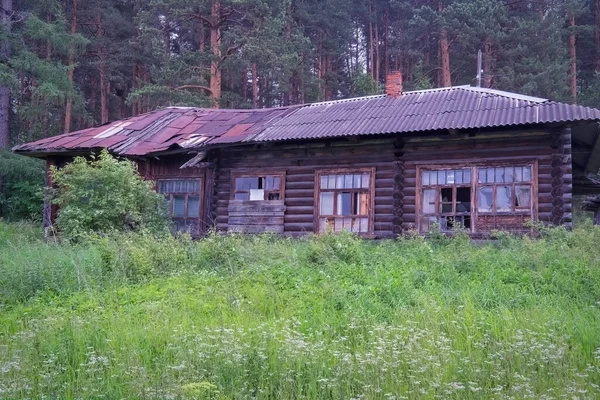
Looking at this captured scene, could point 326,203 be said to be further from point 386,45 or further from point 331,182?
point 386,45

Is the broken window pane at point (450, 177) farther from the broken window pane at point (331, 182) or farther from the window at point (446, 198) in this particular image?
the broken window pane at point (331, 182)

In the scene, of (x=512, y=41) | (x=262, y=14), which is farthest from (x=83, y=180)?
(x=512, y=41)

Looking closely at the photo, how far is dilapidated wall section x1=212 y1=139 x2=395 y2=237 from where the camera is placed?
14.4 meters

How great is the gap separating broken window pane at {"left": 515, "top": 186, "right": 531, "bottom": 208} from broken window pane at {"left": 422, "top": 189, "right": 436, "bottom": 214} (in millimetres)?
1815

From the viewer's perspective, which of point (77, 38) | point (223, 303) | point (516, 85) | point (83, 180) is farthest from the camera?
point (516, 85)

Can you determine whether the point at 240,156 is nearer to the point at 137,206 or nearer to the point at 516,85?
the point at 137,206

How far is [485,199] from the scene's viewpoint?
43.6 feet

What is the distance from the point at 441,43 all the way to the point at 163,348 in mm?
27183

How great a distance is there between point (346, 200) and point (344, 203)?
0.09 m

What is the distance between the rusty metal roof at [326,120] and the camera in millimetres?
13102

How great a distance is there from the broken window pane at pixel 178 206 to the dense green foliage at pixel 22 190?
9.35 m

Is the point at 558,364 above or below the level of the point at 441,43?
below

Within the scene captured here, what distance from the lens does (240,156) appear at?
53.8 ft

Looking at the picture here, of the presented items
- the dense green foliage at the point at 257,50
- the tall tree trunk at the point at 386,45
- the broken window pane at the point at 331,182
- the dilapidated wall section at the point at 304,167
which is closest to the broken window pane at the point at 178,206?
the dilapidated wall section at the point at 304,167
